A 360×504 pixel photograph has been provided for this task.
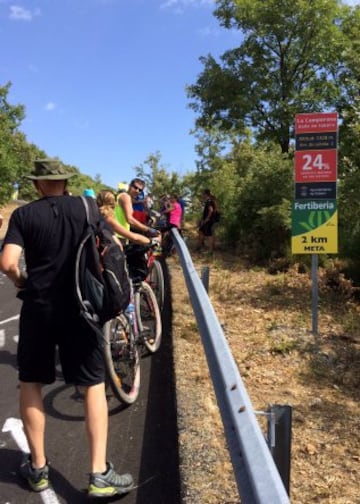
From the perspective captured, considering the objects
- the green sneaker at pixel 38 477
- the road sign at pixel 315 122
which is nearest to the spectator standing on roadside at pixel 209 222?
the road sign at pixel 315 122

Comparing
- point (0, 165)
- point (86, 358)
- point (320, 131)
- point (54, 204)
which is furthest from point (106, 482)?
point (0, 165)

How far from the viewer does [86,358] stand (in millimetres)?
3227

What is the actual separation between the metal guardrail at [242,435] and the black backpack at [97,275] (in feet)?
2.53

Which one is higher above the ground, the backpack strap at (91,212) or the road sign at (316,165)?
the road sign at (316,165)

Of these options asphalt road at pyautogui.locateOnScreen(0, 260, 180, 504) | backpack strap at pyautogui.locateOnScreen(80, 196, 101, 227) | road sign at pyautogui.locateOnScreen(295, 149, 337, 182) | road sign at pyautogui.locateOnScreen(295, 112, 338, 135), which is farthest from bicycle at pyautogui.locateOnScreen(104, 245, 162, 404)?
road sign at pyautogui.locateOnScreen(295, 112, 338, 135)

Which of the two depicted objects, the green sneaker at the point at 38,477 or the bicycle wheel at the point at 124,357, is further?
the bicycle wheel at the point at 124,357

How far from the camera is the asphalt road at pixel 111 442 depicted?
10.6 ft

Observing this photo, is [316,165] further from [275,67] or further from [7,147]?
[7,147]

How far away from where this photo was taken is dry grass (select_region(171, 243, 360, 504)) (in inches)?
123

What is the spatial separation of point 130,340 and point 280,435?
8.56 feet

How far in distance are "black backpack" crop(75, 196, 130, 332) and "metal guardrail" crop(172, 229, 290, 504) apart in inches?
30.4

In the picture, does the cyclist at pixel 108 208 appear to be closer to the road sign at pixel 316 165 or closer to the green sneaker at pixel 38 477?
the road sign at pixel 316 165

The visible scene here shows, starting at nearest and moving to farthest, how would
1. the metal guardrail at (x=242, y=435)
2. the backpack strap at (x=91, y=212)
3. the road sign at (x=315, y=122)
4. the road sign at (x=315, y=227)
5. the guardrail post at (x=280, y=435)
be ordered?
the metal guardrail at (x=242, y=435), the guardrail post at (x=280, y=435), the backpack strap at (x=91, y=212), the road sign at (x=315, y=122), the road sign at (x=315, y=227)

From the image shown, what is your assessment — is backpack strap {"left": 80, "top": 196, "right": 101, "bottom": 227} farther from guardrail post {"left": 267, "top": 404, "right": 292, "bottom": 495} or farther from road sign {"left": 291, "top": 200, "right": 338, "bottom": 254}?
road sign {"left": 291, "top": 200, "right": 338, "bottom": 254}
